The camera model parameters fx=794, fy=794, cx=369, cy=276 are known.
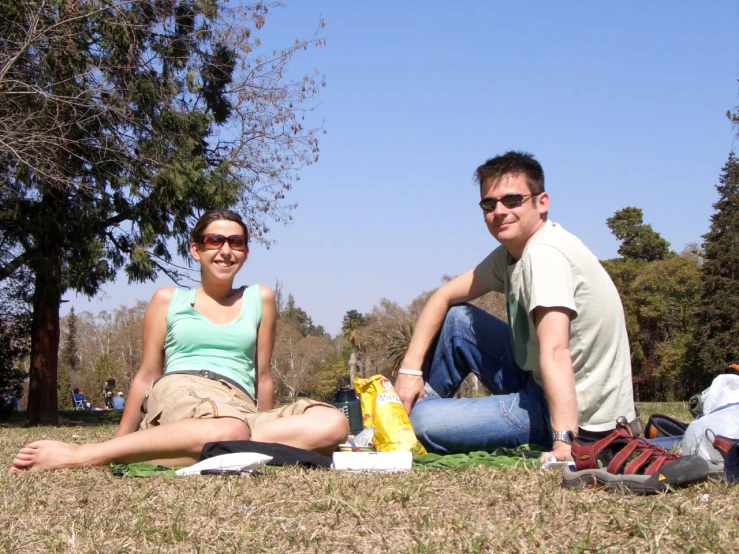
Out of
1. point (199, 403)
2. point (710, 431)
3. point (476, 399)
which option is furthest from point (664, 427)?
point (199, 403)

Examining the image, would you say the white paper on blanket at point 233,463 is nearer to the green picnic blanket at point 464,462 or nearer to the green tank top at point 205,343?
the green picnic blanket at point 464,462

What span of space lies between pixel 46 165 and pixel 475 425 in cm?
1038

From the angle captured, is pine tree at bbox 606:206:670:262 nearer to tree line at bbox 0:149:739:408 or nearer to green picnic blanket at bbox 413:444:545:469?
tree line at bbox 0:149:739:408

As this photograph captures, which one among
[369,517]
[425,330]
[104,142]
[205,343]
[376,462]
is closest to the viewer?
[369,517]

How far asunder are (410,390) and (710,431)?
6.00 ft

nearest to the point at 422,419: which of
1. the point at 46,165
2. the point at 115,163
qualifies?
the point at 46,165

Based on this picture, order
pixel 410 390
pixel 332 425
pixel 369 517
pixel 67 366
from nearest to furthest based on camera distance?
1. pixel 369 517
2. pixel 332 425
3. pixel 410 390
4. pixel 67 366

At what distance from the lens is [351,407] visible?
205 inches

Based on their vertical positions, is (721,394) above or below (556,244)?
below

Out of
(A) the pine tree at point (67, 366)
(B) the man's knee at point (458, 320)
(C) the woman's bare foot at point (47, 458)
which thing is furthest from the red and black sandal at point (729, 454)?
(A) the pine tree at point (67, 366)

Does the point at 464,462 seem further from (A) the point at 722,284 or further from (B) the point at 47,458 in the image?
(A) the point at 722,284

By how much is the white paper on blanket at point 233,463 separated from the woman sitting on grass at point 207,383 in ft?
0.97

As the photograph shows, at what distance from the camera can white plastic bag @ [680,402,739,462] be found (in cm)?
308

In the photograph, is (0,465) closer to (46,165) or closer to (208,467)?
(208,467)
